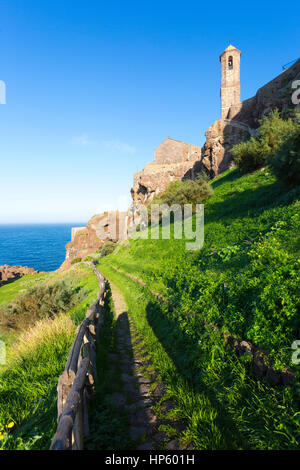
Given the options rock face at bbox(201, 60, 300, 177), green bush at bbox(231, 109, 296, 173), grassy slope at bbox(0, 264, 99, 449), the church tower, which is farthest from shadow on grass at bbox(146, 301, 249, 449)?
the church tower

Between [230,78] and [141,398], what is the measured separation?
58.2m

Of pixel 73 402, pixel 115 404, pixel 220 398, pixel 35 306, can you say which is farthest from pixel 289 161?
pixel 35 306

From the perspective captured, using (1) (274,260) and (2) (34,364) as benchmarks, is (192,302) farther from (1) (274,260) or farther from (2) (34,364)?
(2) (34,364)

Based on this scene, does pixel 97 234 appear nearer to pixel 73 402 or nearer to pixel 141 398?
pixel 141 398

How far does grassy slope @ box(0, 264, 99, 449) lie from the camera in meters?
3.29

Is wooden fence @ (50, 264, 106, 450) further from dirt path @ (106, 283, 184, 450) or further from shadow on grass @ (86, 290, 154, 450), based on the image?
dirt path @ (106, 283, 184, 450)

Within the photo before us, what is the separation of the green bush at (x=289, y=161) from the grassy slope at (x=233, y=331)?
168cm

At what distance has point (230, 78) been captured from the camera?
4647cm

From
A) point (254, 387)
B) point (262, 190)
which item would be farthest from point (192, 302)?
point (262, 190)

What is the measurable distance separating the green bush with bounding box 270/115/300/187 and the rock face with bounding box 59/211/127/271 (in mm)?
44743

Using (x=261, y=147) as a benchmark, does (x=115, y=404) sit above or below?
below

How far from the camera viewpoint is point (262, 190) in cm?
1532

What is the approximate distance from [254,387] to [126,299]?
10232mm

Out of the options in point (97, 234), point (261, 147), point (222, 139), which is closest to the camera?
point (261, 147)
